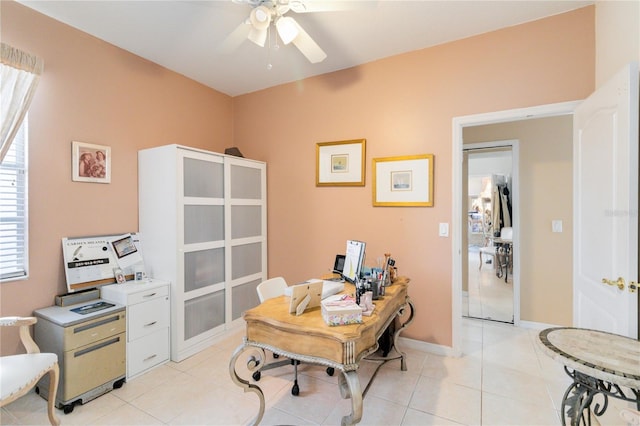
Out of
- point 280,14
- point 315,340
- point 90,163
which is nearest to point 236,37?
point 280,14

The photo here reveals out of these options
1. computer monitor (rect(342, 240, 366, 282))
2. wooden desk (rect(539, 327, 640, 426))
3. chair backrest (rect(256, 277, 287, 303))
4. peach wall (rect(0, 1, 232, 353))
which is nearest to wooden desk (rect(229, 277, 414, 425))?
computer monitor (rect(342, 240, 366, 282))

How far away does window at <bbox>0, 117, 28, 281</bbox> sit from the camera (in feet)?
6.94

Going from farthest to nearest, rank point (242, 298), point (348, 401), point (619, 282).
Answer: point (242, 298) → point (348, 401) → point (619, 282)

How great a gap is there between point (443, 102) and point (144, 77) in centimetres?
292

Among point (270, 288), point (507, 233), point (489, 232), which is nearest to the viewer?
point (270, 288)

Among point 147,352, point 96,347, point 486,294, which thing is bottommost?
point 147,352

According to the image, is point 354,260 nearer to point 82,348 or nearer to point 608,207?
point 608,207

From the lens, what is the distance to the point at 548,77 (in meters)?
2.37

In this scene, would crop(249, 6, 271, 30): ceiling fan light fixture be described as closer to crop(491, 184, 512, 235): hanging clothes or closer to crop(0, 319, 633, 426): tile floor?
crop(0, 319, 633, 426): tile floor

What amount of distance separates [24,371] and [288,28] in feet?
8.23

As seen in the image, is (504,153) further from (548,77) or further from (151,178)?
(151,178)

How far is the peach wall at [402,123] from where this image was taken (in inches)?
94.0

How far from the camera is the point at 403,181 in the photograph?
2.90m

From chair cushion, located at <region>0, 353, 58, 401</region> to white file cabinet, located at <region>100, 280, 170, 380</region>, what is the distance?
608 mm
